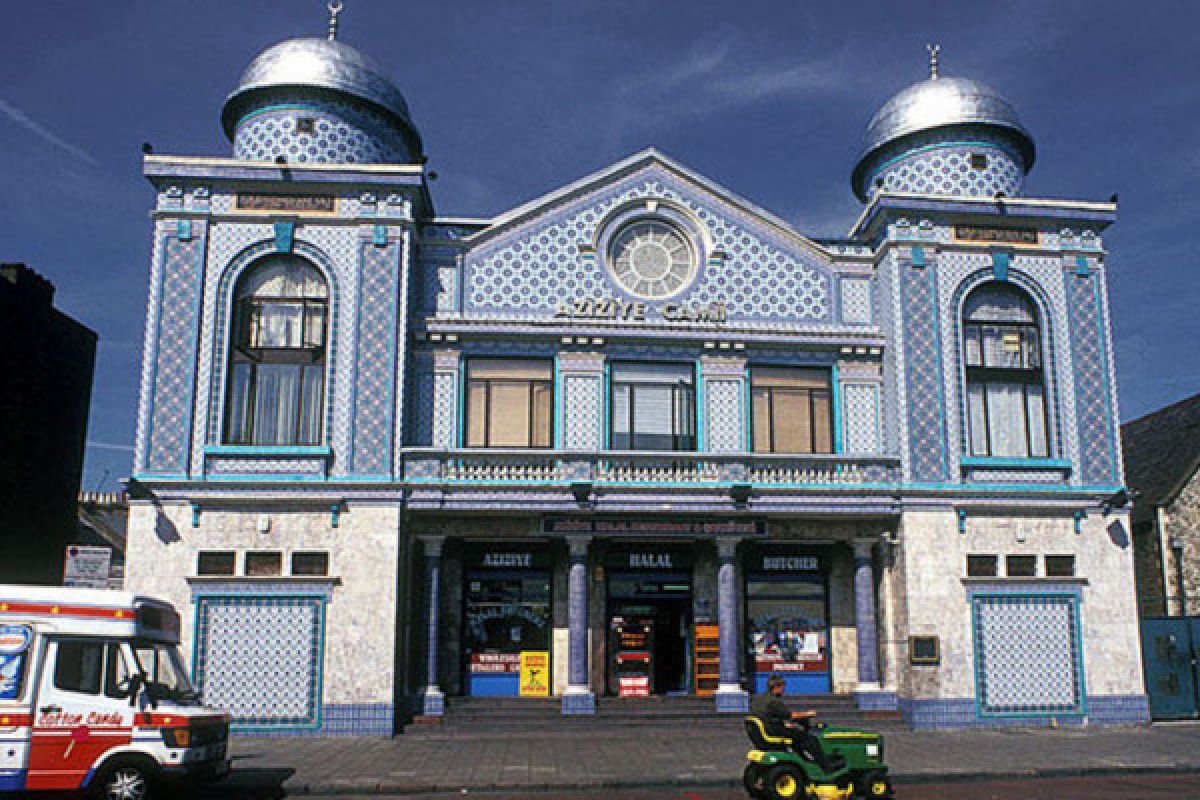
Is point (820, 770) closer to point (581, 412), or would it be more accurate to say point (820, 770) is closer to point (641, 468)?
point (641, 468)

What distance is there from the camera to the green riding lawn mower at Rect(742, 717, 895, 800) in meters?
13.6

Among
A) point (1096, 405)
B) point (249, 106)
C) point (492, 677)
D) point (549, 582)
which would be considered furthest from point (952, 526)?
point (249, 106)

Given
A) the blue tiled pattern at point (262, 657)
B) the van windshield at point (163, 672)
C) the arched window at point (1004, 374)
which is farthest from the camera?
the arched window at point (1004, 374)

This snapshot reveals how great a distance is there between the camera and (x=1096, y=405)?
25328 mm

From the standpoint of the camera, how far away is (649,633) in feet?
81.5

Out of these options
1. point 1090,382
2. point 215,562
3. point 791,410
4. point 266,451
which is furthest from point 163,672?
point 1090,382

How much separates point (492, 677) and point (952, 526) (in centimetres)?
1159

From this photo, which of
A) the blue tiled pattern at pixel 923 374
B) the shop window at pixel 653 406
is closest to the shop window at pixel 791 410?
the shop window at pixel 653 406

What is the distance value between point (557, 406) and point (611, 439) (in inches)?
62.3

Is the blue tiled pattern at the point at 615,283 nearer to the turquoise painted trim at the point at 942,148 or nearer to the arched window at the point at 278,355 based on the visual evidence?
the arched window at the point at 278,355

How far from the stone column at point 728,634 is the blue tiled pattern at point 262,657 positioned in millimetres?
9146

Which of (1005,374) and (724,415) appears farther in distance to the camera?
(1005,374)

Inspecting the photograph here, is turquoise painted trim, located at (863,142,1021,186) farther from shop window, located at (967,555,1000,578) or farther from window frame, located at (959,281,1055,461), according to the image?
shop window, located at (967,555,1000,578)

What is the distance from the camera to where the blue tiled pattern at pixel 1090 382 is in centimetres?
2492
